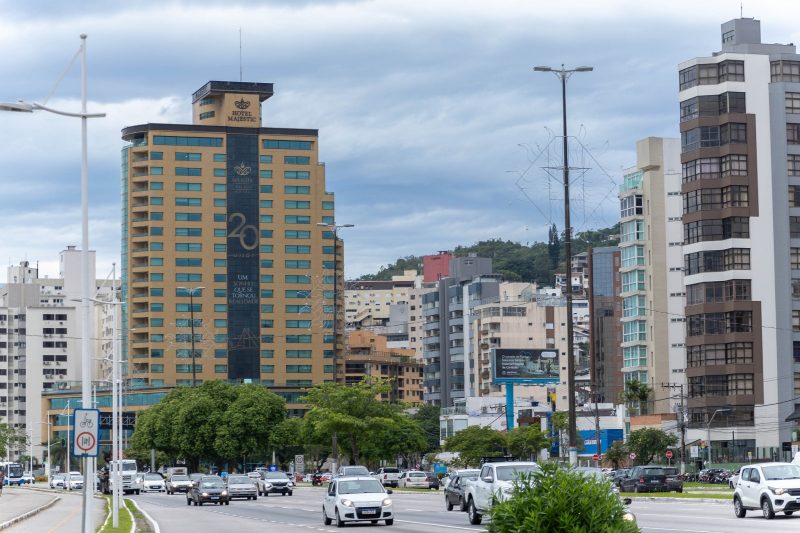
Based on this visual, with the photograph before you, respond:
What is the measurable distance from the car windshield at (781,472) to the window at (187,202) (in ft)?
489

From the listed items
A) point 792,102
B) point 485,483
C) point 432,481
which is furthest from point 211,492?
point 792,102

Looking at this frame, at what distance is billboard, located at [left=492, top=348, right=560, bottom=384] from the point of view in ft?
445

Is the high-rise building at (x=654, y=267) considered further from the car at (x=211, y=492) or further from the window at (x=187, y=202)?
the car at (x=211, y=492)

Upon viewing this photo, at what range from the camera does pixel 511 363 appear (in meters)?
137

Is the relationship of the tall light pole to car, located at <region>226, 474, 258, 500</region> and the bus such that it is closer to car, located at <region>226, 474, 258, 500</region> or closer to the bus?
car, located at <region>226, 474, 258, 500</region>

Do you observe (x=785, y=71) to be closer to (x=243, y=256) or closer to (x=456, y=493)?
(x=456, y=493)

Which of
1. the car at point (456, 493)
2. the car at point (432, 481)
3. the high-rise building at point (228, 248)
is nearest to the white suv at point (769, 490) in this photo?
the car at point (456, 493)

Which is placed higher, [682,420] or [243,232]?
[243,232]

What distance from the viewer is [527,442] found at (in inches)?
5148

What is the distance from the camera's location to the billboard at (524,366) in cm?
13550

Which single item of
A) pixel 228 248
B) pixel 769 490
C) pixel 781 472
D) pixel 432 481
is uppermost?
pixel 228 248

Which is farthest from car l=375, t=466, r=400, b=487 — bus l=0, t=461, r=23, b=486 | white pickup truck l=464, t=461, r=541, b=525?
white pickup truck l=464, t=461, r=541, b=525

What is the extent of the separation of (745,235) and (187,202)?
9208cm

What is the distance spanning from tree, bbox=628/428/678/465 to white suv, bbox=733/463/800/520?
80116 mm
